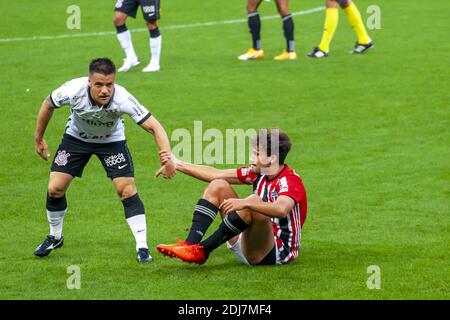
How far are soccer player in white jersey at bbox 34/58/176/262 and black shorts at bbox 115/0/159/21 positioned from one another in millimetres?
8778

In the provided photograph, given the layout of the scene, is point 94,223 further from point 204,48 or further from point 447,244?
point 204,48

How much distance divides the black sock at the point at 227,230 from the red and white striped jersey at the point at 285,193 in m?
0.39

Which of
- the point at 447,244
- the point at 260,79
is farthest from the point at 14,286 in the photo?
the point at 260,79

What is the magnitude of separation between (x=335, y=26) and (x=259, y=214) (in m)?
11.4

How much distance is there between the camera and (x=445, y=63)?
19172 millimetres

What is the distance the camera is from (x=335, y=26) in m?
19.5

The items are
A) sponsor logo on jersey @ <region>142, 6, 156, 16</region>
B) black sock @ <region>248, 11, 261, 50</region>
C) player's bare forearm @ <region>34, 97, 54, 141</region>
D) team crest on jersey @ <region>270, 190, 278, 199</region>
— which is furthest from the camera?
black sock @ <region>248, 11, 261, 50</region>

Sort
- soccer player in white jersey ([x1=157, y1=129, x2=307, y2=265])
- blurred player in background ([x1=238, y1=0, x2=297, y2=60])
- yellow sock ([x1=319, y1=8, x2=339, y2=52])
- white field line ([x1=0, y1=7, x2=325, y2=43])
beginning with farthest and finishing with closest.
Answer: white field line ([x1=0, y1=7, x2=325, y2=43]), yellow sock ([x1=319, y1=8, x2=339, y2=52]), blurred player in background ([x1=238, y1=0, x2=297, y2=60]), soccer player in white jersey ([x1=157, y1=129, x2=307, y2=265])

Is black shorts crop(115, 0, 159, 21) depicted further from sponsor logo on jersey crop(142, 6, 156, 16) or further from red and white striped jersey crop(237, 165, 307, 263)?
red and white striped jersey crop(237, 165, 307, 263)

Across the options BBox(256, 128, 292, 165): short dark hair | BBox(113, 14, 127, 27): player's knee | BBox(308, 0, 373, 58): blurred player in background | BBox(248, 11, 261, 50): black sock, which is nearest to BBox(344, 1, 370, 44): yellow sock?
BBox(308, 0, 373, 58): blurred player in background

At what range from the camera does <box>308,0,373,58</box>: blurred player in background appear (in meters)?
19.5

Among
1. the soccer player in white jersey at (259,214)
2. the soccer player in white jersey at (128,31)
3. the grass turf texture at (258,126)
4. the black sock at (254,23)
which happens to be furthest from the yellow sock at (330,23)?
the soccer player in white jersey at (259,214)

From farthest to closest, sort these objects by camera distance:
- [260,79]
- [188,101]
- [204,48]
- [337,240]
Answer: [204,48], [260,79], [188,101], [337,240]

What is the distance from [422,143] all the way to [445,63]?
5.02 metres
